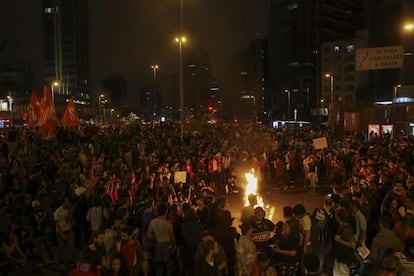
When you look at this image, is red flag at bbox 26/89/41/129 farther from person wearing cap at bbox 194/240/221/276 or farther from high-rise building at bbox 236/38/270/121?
high-rise building at bbox 236/38/270/121

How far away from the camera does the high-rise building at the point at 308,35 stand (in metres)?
110

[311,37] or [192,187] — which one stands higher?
[311,37]

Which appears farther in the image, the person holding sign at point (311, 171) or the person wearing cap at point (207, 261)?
the person holding sign at point (311, 171)

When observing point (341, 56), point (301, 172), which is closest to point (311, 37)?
point (341, 56)

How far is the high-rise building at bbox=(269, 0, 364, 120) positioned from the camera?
4328 inches

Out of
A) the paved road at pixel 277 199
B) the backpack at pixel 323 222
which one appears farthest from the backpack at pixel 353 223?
the paved road at pixel 277 199

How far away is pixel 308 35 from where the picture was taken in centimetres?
11094

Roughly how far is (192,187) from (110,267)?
7864 mm

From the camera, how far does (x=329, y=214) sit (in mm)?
8711

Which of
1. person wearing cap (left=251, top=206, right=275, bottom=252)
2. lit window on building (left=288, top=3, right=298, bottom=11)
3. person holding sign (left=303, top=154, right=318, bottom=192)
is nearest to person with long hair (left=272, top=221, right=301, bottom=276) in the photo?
person wearing cap (left=251, top=206, right=275, bottom=252)

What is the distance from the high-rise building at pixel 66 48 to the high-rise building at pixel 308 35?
65.5 metres

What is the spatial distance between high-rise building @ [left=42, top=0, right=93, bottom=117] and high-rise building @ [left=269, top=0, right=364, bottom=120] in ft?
215

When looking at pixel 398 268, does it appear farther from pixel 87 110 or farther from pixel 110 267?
pixel 87 110

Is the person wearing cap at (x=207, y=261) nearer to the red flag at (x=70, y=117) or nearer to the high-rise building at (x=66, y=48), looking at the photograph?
the red flag at (x=70, y=117)
